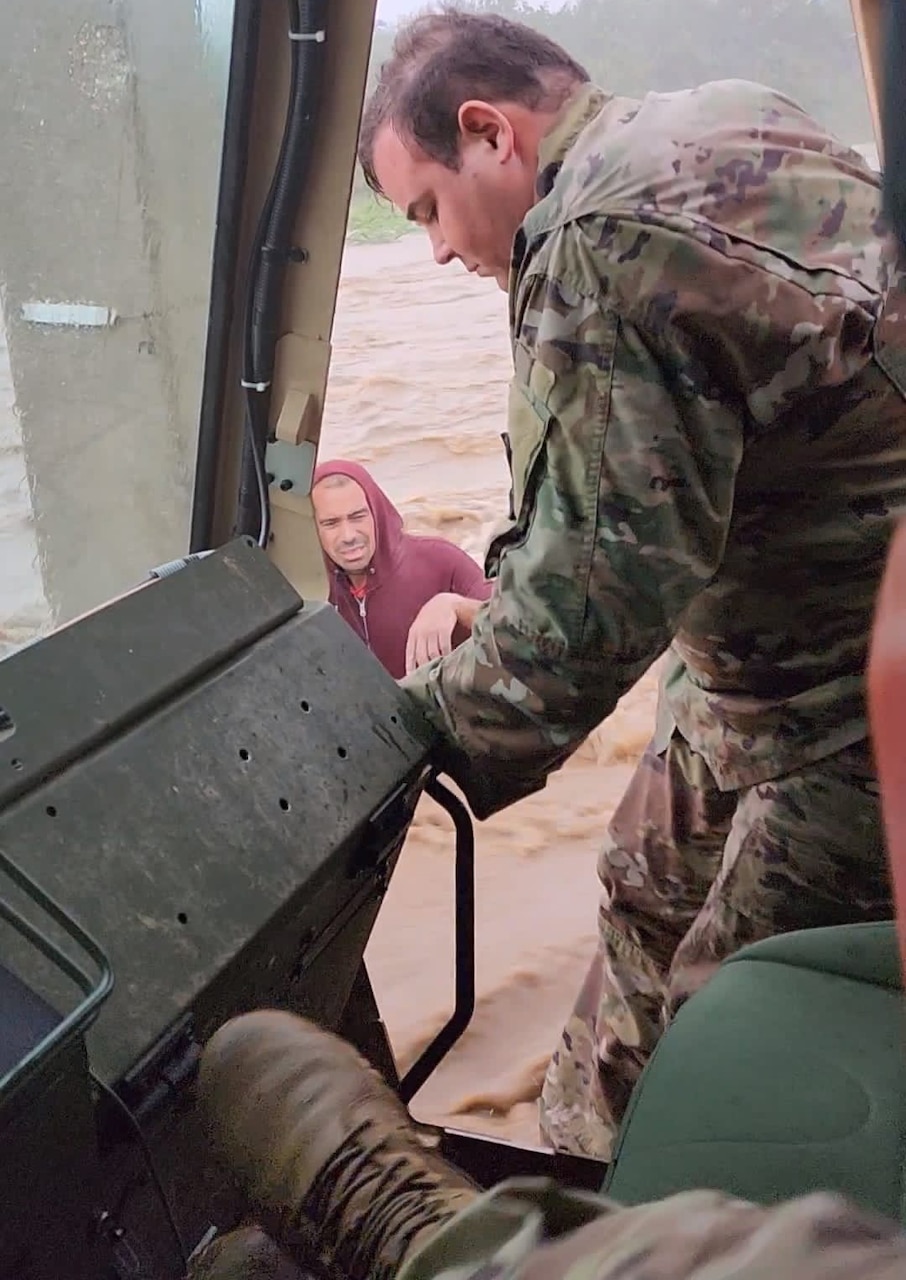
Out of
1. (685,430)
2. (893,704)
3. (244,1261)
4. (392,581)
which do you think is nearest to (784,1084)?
(244,1261)

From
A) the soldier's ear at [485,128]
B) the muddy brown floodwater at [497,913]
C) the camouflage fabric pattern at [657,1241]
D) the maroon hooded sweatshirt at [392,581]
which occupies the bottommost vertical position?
the muddy brown floodwater at [497,913]

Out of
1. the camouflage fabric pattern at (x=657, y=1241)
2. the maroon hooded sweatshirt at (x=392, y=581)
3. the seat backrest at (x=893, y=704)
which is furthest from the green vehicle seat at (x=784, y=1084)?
the maroon hooded sweatshirt at (x=392, y=581)

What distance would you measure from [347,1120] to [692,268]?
675 mm

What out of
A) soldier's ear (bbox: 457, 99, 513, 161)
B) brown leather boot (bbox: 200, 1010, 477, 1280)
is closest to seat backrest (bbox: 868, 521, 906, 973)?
brown leather boot (bbox: 200, 1010, 477, 1280)

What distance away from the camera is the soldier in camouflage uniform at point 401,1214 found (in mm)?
441

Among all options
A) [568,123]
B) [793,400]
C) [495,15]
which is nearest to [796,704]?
[793,400]

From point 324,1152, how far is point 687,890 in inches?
38.1

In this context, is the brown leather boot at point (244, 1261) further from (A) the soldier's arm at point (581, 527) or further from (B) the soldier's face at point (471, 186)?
(B) the soldier's face at point (471, 186)

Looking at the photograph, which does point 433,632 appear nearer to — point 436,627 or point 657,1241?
point 436,627

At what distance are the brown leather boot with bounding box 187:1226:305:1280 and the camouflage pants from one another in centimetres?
65

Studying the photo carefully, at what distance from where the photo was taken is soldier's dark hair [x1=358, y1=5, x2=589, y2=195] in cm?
121

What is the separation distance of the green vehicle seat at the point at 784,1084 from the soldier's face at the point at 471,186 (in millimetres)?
707

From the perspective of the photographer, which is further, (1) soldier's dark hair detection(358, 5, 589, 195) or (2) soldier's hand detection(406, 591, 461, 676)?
(2) soldier's hand detection(406, 591, 461, 676)

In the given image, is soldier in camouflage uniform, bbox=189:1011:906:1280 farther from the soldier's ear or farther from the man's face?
the man's face
